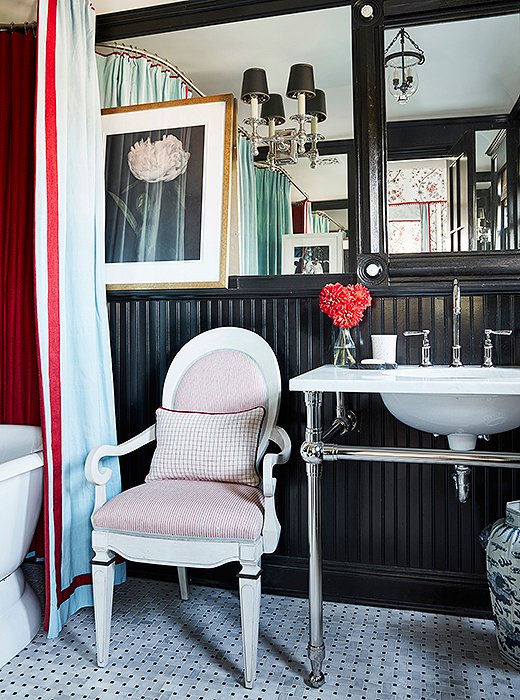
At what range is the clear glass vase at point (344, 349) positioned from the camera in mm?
2232

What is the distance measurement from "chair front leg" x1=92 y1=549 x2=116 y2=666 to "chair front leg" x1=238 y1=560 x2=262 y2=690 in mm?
445

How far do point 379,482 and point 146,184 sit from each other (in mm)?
1529

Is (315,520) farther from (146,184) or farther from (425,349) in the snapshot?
(146,184)

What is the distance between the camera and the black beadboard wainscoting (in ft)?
7.55

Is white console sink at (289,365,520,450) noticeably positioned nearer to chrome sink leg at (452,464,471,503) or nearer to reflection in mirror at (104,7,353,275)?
chrome sink leg at (452,464,471,503)

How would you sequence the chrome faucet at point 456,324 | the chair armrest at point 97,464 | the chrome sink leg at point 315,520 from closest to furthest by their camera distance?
the chrome sink leg at point 315,520 < the chair armrest at point 97,464 < the chrome faucet at point 456,324

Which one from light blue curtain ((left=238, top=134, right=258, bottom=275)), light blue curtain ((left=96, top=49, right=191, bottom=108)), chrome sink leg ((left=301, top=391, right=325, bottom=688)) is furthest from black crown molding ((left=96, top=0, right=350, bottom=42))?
chrome sink leg ((left=301, top=391, right=325, bottom=688))

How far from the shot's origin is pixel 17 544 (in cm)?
205

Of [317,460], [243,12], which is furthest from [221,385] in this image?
[243,12]

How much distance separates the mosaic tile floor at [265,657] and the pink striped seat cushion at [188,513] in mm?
436

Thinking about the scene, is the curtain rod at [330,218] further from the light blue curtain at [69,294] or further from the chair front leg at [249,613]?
the chair front leg at [249,613]

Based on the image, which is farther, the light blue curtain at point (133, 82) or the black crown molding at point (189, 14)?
the light blue curtain at point (133, 82)

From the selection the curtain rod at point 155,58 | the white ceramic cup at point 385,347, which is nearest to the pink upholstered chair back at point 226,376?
the white ceramic cup at point 385,347

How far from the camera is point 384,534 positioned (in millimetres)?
2410
